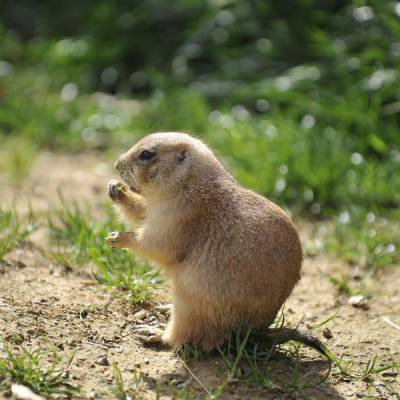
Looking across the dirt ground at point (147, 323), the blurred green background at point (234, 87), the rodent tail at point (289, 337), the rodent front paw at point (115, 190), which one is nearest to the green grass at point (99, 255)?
the dirt ground at point (147, 323)

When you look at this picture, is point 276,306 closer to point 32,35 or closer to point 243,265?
point 243,265

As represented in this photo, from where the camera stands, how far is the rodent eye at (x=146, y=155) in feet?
13.1

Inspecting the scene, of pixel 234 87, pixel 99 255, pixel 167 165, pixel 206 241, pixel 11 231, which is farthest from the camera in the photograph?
pixel 234 87

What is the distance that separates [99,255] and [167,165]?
40.8 inches

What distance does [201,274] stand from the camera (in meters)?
3.64

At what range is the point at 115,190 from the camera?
4.23 metres

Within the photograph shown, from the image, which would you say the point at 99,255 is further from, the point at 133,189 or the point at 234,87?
the point at 234,87

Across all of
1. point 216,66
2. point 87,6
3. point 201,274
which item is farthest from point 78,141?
point 201,274

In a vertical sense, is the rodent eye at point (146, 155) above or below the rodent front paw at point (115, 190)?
above

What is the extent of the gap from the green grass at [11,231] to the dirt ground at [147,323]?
88mm

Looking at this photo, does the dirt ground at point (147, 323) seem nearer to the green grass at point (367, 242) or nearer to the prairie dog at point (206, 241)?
the green grass at point (367, 242)

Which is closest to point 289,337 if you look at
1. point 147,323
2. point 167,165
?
point 147,323

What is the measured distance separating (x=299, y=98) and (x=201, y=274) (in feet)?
12.8

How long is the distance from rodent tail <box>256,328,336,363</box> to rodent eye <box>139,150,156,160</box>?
1.11 metres
